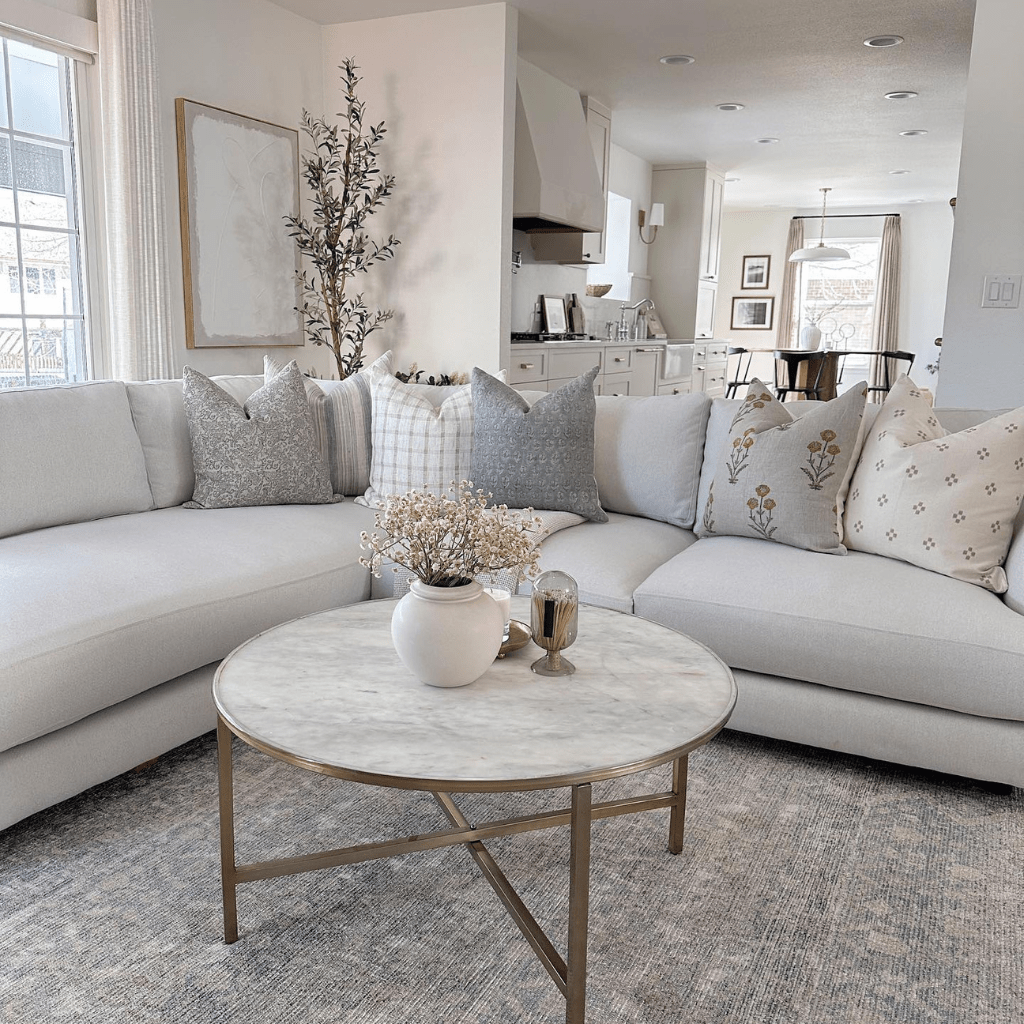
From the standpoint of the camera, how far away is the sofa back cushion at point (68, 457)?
2.35 meters

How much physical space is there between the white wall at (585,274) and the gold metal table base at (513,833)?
4.78 metres

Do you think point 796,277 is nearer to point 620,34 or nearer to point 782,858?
point 620,34

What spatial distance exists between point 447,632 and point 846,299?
11.2 meters

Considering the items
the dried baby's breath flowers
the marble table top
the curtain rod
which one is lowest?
the marble table top

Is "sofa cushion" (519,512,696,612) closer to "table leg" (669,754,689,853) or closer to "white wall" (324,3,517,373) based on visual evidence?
"table leg" (669,754,689,853)

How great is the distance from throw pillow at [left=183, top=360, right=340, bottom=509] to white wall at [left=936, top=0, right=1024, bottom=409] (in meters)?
2.41

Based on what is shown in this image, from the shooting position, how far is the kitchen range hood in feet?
16.8

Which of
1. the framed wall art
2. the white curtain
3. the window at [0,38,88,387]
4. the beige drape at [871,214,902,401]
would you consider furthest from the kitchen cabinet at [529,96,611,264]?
the beige drape at [871,214,902,401]

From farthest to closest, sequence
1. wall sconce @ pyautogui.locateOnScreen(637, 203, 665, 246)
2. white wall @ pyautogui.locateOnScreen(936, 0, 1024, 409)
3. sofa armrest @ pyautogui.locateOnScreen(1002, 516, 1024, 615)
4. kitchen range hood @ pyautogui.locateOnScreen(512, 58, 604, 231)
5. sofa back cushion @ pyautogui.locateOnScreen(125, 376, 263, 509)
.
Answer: wall sconce @ pyautogui.locateOnScreen(637, 203, 665, 246) → kitchen range hood @ pyautogui.locateOnScreen(512, 58, 604, 231) → white wall @ pyautogui.locateOnScreen(936, 0, 1024, 409) → sofa back cushion @ pyautogui.locateOnScreen(125, 376, 263, 509) → sofa armrest @ pyautogui.locateOnScreen(1002, 516, 1024, 615)

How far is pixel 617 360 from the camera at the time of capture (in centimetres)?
645

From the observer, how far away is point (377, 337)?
5.01m

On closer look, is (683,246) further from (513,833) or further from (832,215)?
(513,833)

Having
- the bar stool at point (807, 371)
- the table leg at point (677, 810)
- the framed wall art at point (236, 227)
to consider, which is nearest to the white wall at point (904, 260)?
the bar stool at point (807, 371)

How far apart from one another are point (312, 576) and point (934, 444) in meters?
1.70
